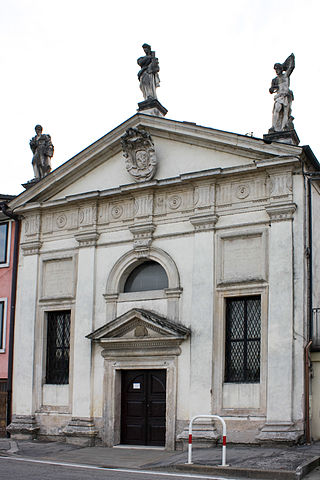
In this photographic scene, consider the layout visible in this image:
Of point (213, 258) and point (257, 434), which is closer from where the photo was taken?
point (257, 434)

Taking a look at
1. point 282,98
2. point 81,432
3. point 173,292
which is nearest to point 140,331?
point 173,292

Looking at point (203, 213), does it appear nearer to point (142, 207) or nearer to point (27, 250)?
point (142, 207)

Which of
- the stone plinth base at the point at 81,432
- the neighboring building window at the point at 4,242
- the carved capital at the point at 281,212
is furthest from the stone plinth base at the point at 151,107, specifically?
the stone plinth base at the point at 81,432

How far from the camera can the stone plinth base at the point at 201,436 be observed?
19859 mm

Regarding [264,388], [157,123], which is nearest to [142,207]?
[157,123]

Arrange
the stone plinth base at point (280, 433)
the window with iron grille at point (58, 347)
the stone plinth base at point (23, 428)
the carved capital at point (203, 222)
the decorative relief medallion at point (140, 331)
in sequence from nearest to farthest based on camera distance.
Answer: the stone plinth base at point (280, 433) < the carved capital at point (203, 222) < the decorative relief medallion at point (140, 331) < the stone plinth base at point (23, 428) < the window with iron grille at point (58, 347)

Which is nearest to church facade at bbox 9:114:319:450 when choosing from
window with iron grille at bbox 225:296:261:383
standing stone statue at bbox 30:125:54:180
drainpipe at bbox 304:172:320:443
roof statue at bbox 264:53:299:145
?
window with iron grille at bbox 225:296:261:383

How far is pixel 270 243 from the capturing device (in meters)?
20.3

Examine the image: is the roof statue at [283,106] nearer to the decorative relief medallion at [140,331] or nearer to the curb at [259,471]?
the decorative relief medallion at [140,331]

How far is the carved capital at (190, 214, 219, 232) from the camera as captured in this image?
21312 millimetres

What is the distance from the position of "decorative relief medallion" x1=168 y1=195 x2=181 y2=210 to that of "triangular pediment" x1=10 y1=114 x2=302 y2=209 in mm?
570

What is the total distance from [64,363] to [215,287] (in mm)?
5981

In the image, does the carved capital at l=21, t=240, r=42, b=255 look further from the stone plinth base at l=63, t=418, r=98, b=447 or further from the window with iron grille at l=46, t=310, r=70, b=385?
the stone plinth base at l=63, t=418, r=98, b=447

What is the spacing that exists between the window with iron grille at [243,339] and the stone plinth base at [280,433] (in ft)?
4.75
